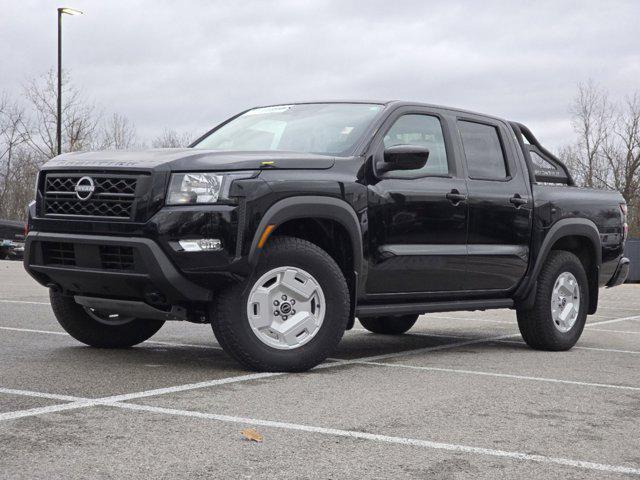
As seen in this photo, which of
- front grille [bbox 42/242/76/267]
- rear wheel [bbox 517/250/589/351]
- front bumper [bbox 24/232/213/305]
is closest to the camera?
front bumper [bbox 24/232/213/305]

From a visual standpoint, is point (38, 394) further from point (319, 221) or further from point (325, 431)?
point (319, 221)

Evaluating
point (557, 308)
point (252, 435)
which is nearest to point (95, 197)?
point (252, 435)

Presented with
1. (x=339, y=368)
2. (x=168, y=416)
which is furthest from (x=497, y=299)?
(x=168, y=416)

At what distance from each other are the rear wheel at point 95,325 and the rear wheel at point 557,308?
3.18 meters

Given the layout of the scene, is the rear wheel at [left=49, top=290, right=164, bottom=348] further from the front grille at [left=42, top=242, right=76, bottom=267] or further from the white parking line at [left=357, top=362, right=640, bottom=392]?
the white parking line at [left=357, top=362, right=640, bottom=392]

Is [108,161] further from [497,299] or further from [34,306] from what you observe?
[34,306]

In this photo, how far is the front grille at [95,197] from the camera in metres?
6.34

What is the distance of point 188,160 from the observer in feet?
20.7

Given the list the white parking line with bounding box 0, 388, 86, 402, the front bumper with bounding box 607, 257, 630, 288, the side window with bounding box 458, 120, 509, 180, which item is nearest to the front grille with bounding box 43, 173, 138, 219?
the white parking line with bounding box 0, 388, 86, 402

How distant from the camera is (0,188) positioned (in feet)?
188

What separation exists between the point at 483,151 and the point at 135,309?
3306 millimetres

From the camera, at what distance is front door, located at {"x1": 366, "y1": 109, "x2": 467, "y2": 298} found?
280 inches

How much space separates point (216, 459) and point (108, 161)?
289 centimetres

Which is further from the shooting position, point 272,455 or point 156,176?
point 156,176
